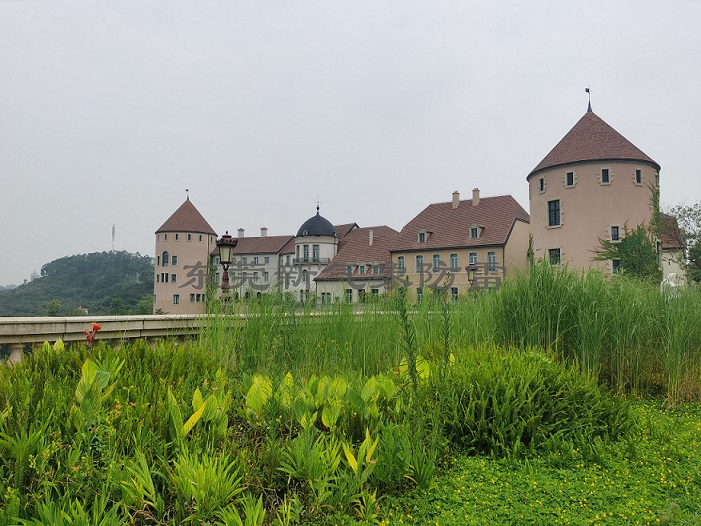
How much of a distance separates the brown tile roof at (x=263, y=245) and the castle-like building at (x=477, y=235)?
15.9 inches

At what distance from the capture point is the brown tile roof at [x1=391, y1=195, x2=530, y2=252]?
38.1 m

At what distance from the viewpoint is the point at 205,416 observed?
2.63m

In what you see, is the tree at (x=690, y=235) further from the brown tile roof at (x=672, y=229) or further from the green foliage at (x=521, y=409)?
the green foliage at (x=521, y=409)

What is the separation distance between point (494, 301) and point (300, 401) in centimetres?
365

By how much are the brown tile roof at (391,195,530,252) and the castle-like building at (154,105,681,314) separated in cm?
9

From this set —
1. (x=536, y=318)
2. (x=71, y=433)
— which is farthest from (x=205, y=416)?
(x=536, y=318)

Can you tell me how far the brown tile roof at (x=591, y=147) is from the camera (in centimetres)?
2933

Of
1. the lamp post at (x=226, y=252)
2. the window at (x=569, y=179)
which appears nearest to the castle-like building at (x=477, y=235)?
the window at (x=569, y=179)

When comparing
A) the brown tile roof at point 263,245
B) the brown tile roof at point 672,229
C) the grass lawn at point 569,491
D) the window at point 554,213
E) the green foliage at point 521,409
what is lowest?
the grass lawn at point 569,491

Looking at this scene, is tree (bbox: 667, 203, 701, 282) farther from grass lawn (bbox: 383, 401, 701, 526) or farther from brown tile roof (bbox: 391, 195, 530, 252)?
grass lawn (bbox: 383, 401, 701, 526)

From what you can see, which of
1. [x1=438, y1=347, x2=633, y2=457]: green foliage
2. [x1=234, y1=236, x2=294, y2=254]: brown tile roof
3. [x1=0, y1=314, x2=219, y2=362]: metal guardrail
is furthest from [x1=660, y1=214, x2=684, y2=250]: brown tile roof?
[x1=234, y1=236, x2=294, y2=254]: brown tile roof

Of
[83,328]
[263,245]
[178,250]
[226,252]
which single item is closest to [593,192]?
[226,252]

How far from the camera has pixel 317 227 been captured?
5766cm

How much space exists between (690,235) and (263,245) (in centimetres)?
5238
